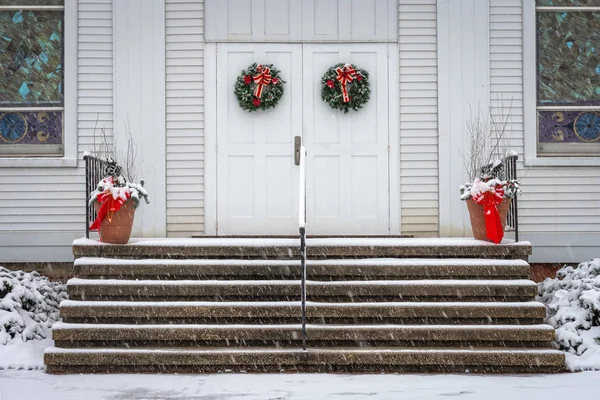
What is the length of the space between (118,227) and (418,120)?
12.1 feet

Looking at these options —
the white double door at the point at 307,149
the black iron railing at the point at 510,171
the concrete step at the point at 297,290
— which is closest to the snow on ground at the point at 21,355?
the concrete step at the point at 297,290

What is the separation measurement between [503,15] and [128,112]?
14.7 ft

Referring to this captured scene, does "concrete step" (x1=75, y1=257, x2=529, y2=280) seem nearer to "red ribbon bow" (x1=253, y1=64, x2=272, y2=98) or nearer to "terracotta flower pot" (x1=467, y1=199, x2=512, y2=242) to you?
"terracotta flower pot" (x1=467, y1=199, x2=512, y2=242)

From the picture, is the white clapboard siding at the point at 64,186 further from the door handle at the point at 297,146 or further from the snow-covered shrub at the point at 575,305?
the snow-covered shrub at the point at 575,305

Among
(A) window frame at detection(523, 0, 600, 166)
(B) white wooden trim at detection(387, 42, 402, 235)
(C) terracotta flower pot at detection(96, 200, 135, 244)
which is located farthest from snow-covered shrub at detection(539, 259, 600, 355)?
(C) terracotta flower pot at detection(96, 200, 135, 244)

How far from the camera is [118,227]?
6.16m

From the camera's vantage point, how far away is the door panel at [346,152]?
7902 millimetres

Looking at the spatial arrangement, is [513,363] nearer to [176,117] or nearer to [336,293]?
[336,293]

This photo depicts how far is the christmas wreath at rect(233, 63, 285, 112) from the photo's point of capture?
777 centimetres

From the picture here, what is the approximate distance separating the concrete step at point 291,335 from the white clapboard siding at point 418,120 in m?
2.48

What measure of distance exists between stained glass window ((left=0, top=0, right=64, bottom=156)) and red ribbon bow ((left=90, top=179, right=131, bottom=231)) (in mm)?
2034

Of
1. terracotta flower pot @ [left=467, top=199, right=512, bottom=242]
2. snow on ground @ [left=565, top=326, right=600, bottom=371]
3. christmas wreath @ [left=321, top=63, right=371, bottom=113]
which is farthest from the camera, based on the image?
christmas wreath @ [left=321, top=63, right=371, bottom=113]

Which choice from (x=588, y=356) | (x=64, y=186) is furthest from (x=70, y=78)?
(x=588, y=356)

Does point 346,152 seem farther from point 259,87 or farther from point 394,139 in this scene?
point 259,87
